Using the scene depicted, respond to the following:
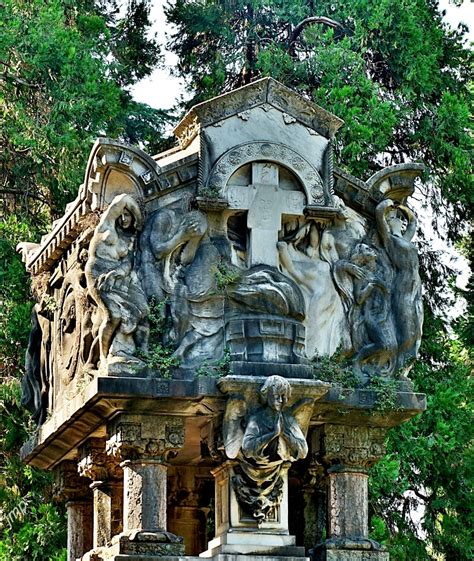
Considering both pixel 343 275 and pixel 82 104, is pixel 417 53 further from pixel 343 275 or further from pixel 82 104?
pixel 343 275

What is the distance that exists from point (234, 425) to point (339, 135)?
22.4 ft

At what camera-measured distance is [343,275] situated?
1662 centimetres

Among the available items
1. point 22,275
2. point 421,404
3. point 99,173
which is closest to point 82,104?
point 22,275

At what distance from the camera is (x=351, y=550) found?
16125mm

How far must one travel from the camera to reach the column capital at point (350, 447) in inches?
648

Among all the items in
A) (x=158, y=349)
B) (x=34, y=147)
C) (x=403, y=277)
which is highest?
(x=34, y=147)

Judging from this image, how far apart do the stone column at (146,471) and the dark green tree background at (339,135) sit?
16.3 ft

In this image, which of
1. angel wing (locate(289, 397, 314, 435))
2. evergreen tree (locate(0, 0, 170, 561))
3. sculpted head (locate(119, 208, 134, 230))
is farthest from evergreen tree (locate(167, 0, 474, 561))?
sculpted head (locate(119, 208, 134, 230))

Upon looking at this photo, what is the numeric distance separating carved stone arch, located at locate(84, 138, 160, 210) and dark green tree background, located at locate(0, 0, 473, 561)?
5.02m

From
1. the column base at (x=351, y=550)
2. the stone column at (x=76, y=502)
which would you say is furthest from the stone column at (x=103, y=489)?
the column base at (x=351, y=550)

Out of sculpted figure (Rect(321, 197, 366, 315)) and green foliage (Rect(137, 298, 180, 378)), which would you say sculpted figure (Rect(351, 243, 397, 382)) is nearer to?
sculpted figure (Rect(321, 197, 366, 315))

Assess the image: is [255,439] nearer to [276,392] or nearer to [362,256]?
[276,392]

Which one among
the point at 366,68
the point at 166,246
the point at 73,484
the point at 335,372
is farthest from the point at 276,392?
the point at 366,68

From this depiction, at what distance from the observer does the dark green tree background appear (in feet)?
70.2
